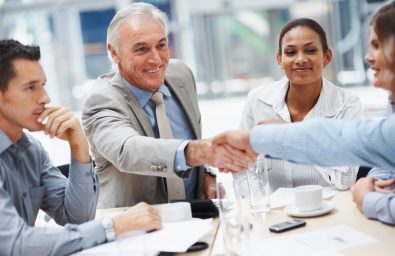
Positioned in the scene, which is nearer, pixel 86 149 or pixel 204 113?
pixel 86 149

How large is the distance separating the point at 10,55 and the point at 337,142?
1104 millimetres

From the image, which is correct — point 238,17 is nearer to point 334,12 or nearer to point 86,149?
point 334,12

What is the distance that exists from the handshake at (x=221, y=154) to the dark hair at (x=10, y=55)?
0.67m

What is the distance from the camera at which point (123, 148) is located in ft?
6.40

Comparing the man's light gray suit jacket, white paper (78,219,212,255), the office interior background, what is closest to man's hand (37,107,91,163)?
the man's light gray suit jacket

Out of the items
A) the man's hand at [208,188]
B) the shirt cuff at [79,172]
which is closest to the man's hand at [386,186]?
the man's hand at [208,188]

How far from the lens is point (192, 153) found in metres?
1.91

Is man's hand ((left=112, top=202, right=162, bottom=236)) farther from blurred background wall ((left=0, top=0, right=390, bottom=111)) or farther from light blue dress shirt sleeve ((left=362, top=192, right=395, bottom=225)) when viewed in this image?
blurred background wall ((left=0, top=0, right=390, bottom=111))

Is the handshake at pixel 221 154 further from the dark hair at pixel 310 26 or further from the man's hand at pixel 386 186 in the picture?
the dark hair at pixel 310 26

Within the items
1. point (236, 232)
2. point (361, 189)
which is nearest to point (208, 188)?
point (361, 189)

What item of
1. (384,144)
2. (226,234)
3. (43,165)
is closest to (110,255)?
(226,234)

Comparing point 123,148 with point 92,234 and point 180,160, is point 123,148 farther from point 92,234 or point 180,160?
point 92,234

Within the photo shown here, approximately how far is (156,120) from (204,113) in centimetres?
427

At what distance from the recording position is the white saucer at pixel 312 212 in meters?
1.73
